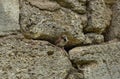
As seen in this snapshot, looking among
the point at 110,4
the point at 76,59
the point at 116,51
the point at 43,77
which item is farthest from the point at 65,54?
the point at 110,4

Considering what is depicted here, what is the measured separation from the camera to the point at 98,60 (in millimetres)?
1782

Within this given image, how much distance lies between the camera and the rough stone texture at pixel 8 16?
1.52 m

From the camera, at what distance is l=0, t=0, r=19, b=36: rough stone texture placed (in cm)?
152

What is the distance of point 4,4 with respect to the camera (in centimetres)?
155

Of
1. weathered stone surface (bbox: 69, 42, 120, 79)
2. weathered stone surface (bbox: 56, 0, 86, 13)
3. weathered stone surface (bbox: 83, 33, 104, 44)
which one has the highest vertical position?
weathered stone surface (bbox: 56, 0, 86, 13)

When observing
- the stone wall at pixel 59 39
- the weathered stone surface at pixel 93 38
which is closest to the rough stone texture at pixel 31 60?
the stone wall at pixel 59 39

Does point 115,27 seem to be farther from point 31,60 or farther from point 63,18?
point 31,60

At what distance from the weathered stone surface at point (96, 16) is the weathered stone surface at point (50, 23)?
7cm

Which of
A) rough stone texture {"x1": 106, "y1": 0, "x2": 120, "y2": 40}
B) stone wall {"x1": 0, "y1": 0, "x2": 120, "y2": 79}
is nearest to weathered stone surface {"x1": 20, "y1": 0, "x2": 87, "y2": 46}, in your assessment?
stone wall {"x1": 0, "y1": 0, "x2": 120, "y2": 79}

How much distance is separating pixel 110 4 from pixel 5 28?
31.8 inches

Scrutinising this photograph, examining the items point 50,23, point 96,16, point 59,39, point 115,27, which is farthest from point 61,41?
point 115,27

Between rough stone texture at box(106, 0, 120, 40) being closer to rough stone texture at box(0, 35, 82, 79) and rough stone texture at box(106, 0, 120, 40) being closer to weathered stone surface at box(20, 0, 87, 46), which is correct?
weathered stone surface at box(20, 0, 87, 46)

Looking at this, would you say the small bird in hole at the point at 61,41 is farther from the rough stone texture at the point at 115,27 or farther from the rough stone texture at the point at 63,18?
the rough stone texture at the point at 115,27

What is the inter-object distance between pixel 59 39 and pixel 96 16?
0.33 meters
